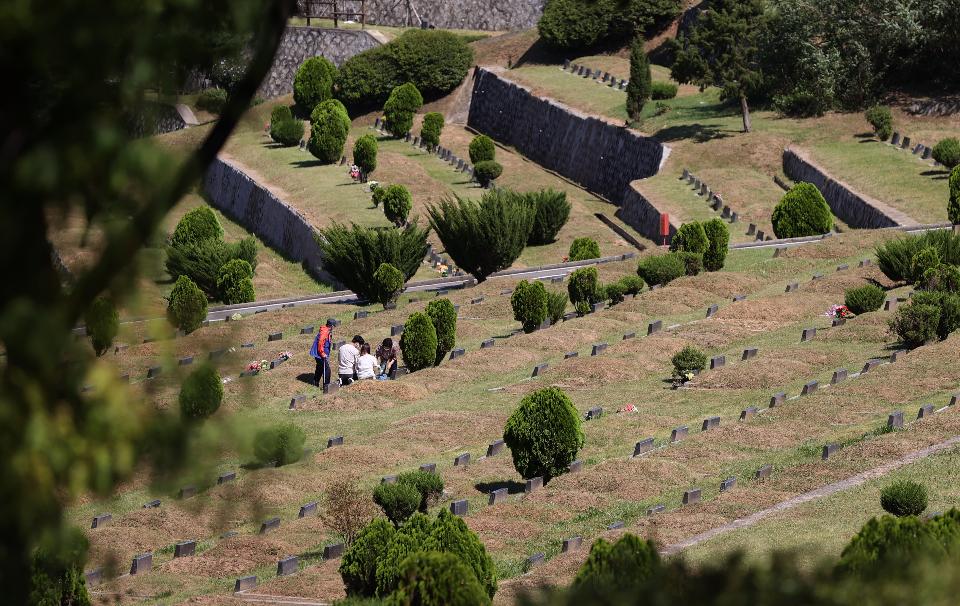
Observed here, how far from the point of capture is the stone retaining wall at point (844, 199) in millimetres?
39406

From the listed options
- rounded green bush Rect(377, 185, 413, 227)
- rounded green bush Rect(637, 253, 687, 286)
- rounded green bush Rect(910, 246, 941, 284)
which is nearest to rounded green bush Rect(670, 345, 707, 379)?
rounded green bush Rect(910, 246, 941, 284)

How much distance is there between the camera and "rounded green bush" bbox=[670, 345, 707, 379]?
23.9 m

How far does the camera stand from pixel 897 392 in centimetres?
2075

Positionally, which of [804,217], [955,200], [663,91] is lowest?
[663,91]

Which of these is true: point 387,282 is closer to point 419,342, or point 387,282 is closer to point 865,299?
point 419,342

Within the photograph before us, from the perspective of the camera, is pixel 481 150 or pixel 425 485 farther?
pixel 481 150

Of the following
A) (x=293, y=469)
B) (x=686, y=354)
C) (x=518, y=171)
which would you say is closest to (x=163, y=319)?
(x=293, y=469)

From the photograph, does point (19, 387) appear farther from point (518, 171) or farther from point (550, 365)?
point (518, 171)

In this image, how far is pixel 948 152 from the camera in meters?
41.8

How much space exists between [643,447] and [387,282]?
16883mm

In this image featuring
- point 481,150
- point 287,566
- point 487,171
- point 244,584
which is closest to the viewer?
point 244,584

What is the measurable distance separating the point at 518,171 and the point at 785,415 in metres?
41.7

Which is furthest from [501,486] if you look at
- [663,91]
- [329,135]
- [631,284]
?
[663,91]

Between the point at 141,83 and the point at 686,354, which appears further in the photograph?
the point at 686,354
